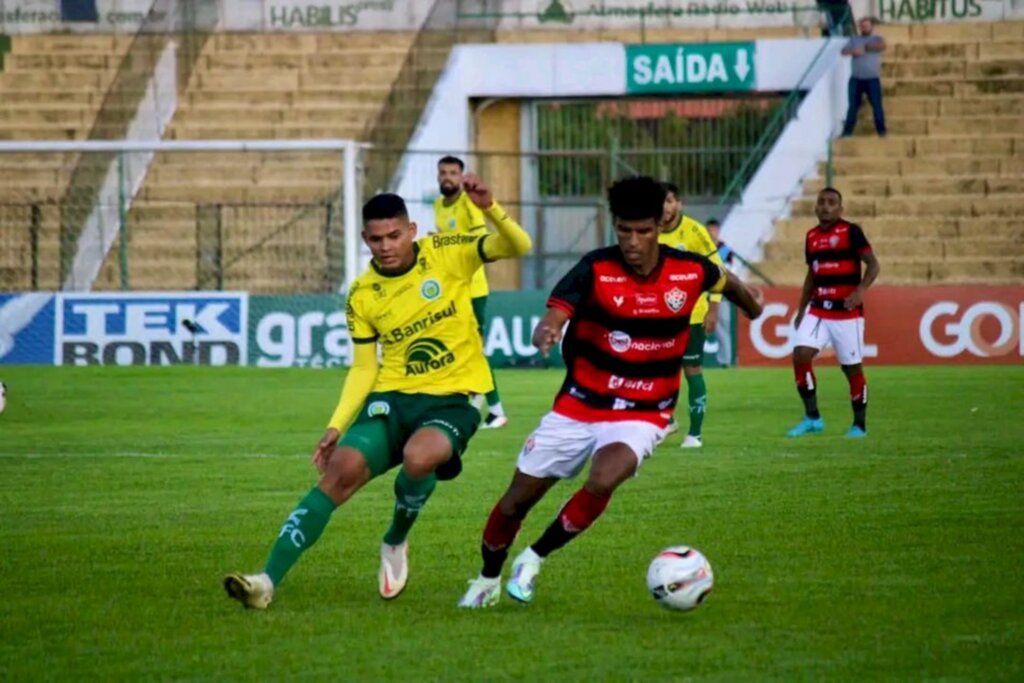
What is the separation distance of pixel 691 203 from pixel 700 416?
16584 millimetres

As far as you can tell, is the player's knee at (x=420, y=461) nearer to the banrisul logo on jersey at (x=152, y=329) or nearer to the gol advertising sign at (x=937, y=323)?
the banrisul logo on jersey at (x=152, y=329)

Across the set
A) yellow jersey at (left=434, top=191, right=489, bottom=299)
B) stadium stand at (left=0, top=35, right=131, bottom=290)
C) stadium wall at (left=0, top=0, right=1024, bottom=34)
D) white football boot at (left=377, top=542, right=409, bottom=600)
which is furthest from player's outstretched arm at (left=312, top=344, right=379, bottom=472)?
stadium wall at (left=0, top=0, right=1024, bottom=34)

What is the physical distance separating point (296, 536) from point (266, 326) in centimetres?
1937

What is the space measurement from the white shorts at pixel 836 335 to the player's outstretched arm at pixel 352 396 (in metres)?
8.88

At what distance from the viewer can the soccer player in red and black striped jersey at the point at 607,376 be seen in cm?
847

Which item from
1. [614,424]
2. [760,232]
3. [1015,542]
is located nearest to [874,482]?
[1015,542]

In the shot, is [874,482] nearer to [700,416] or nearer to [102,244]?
[700,416]

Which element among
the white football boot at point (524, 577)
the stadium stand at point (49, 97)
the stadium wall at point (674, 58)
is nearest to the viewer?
the white football boot at point (524, 577)

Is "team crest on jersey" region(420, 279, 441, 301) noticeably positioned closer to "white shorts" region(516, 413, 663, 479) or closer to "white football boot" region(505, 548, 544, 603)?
"white shorts" region(516, 413, 663, 479)

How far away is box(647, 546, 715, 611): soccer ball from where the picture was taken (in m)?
8.13

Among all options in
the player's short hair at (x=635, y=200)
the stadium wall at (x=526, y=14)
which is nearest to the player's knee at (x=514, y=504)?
the player's short hair at (x=635, y=200)

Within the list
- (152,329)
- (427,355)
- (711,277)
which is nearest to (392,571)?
(427,355)

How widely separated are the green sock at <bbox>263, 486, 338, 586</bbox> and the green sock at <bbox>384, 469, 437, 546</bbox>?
0.37 meters

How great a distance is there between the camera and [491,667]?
717 centimetres
